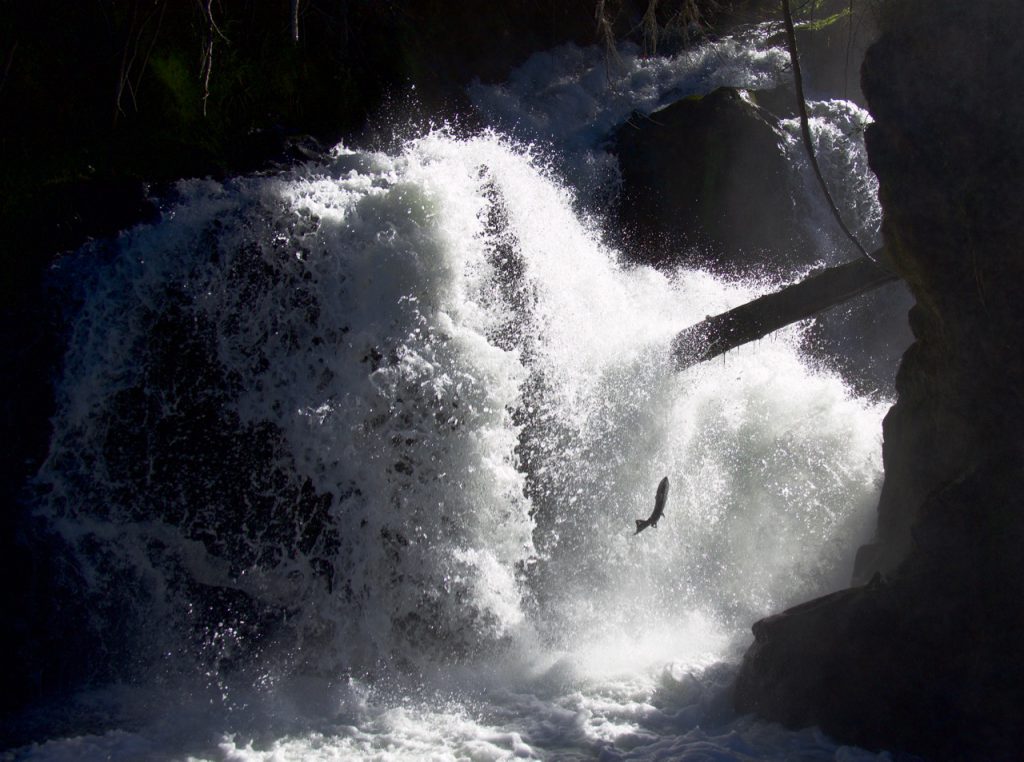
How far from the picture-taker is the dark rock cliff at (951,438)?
4148mm

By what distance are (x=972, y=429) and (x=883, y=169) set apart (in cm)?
169

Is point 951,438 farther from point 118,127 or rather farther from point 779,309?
point 118,127

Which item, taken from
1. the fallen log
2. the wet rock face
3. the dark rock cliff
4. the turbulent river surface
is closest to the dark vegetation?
the turbulent river surface

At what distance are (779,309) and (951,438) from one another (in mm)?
1454

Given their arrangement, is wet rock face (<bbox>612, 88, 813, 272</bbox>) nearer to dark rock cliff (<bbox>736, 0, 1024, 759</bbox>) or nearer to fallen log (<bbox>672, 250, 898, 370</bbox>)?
fallen log (<bbox>672, 250, 898, 370</bbox>)

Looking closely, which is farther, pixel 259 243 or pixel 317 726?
pixel 259 243

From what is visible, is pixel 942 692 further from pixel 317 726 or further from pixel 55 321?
pixel 55 321

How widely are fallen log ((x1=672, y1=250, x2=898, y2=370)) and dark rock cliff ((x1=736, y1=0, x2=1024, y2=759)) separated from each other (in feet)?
1.98

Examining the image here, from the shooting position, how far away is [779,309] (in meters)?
5.59

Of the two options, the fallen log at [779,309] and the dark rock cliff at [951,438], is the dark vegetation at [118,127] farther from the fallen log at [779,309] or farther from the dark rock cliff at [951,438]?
the fallen log at [779,309]

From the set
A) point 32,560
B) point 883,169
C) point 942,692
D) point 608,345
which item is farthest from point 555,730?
point 883,169

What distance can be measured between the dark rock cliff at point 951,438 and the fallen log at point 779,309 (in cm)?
60

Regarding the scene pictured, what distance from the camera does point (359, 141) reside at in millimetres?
7309

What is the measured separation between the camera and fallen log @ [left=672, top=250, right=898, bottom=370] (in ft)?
17.8
